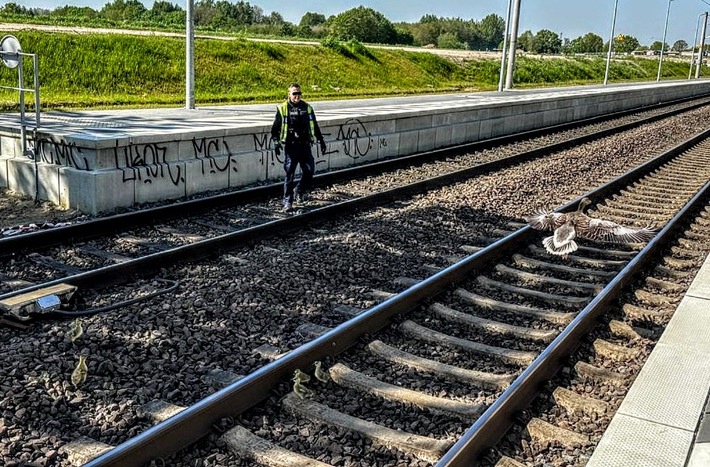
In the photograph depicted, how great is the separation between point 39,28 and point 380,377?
117 ft

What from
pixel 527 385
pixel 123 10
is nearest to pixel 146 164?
pixel 527 385

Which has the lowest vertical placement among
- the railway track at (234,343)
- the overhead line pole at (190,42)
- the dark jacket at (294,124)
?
the railway track at (234,343)

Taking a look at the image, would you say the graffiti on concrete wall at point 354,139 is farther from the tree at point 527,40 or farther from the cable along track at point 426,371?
the tree at point 527,40

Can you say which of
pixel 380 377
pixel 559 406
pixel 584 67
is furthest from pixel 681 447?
pixel 584 67

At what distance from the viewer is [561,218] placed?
8820mm

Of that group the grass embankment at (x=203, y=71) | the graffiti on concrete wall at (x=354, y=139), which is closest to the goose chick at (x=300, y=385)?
the graffiti on concrete wall at (x=354, y=139)

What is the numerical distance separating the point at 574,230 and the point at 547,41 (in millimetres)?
147983

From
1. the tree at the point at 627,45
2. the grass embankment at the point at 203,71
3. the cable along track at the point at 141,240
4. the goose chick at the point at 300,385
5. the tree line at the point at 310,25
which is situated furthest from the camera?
the tree at the point at 627,45

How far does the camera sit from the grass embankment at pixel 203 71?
29516 mm

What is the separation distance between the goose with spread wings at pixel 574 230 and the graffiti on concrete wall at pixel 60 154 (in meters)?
6.40

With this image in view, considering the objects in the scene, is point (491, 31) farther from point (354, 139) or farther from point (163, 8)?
point (354, 139)

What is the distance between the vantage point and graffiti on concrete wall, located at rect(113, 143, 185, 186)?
10.9 meters

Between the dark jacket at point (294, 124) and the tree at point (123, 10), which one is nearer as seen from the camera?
the dark jacket at point (294, 124)

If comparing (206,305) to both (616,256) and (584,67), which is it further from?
(584,67)
